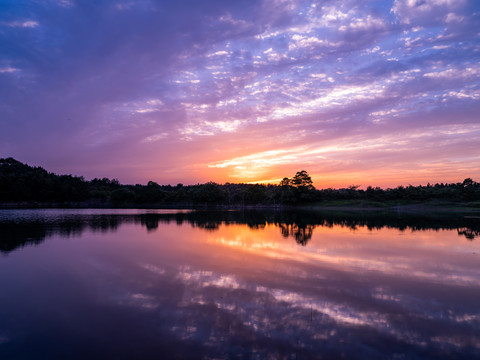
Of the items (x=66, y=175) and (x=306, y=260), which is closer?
(x=306, y=260)

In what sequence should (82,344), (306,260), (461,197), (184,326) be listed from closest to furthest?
(82,344), (184,326), (306,260), (461,197)

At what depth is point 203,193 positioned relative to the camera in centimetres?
10062

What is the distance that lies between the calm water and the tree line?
75.0m

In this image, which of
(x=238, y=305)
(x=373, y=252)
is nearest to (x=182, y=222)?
(x=373, y=252)

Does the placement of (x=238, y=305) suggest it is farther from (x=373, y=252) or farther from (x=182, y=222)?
(x=182, y=222)

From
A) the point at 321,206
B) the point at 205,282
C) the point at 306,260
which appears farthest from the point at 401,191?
the point at 205,282

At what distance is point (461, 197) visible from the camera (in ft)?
255

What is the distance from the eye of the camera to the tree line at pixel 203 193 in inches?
3238

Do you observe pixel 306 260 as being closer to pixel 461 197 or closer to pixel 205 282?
pixel 205 282

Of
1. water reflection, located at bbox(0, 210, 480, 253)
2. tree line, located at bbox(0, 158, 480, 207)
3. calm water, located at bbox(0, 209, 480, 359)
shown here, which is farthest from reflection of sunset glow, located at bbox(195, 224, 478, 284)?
tree line, located at bbox(0, 158, 480, 207)

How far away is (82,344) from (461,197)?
93.9m

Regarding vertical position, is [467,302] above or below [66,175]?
below

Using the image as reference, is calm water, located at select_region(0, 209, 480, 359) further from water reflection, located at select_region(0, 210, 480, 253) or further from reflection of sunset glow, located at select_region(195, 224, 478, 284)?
water reflection, located at select_region(0, 210, 480, 253)

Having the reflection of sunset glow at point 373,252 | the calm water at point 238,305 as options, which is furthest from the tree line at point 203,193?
the calm water at point 238,305
